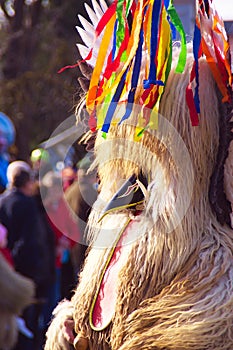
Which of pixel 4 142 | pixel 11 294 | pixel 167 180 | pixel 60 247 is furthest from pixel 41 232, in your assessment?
pixel 11 294

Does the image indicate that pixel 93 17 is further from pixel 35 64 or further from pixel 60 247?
pixel 35 64

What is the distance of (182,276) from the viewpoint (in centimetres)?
308

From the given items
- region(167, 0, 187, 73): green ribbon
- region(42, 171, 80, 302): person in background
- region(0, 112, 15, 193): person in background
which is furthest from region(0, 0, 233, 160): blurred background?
region(167, 0, 187, 73): green ribbon

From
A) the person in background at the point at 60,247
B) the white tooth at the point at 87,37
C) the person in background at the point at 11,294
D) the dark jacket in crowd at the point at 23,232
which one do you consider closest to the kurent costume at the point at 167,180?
the white tooth at the point at 87,37

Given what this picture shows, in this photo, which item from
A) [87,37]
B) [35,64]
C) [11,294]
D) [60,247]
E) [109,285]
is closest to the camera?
[11,294]

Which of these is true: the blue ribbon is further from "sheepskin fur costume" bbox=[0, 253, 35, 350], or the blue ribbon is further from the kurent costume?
"sheepskin fur costume" bbox=[0, 253, 35, 350]

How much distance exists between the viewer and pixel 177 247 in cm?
311

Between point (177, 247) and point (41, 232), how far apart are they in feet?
12.5

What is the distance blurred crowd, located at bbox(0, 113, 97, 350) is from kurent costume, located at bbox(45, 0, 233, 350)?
82.9 inches

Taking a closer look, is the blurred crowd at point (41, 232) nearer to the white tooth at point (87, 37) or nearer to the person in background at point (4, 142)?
Answer: the person in background at point (4, 142)

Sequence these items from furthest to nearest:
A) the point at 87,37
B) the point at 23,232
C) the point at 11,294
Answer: the point at 23,232
the point at 87,37
the point at 11,294

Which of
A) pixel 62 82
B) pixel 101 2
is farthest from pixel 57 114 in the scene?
pixel 101 2

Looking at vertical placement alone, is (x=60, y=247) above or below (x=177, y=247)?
below

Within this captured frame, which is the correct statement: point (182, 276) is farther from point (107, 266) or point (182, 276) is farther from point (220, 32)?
point (220, 32)
